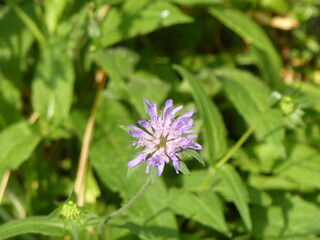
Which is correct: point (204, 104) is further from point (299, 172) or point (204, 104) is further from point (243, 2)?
point (243, 2)

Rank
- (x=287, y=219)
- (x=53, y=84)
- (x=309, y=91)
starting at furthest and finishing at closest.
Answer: (x=309, y=91)
(x=53, y=84)
(x=287, y=219)

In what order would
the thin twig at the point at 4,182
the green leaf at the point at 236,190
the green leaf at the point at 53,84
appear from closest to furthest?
the green leaf at the point at 236,190, the thin twig at the point at 4,182, the green leaf at the point at 53,84

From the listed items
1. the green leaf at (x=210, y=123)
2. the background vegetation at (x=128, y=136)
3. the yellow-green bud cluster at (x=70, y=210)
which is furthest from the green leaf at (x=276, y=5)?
the yellow-green bud cluster at (x=70, y=210)

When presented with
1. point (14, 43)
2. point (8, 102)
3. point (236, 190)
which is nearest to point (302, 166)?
point (236, 190)

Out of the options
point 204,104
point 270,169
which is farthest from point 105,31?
point 270,169

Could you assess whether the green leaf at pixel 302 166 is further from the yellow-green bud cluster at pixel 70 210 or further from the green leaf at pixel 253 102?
the yellow-green bud cluster at pixel 70 210

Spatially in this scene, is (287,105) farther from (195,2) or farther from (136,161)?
(195,2)
